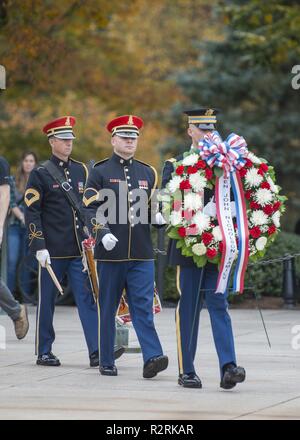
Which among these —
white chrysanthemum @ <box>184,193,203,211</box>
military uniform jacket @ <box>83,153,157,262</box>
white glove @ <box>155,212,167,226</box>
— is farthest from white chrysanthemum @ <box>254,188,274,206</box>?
military uniform jacket @ <box>83,153,157,262</box>

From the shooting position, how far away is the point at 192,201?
30.6 ft

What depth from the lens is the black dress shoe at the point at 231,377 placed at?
9.23 metres

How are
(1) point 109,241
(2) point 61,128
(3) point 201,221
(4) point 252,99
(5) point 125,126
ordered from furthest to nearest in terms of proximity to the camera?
(4) point 252,99, (2) point 61,128, (5) point 125,126, (1) point 109,241, (3) point 201,221

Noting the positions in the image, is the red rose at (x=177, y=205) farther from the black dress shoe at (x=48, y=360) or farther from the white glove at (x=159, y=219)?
the black dress shoe at (x=48, y=360)

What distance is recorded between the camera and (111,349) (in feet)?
33.6

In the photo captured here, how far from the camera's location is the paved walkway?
8242 mm

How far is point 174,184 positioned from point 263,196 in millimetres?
695

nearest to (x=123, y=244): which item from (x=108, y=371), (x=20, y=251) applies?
(x=108, y=371)

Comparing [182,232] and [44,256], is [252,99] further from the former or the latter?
[182,232]

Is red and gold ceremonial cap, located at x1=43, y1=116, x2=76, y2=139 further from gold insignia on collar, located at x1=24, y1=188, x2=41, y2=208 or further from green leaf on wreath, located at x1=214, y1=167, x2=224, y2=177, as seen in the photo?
green leaf on wreath, located at x1=214, y1=167, x2=224, y2=177

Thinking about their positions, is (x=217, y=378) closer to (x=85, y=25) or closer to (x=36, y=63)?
(x=36, y=63)

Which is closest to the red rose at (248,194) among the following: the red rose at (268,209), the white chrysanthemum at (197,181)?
the red rose at (268,209)

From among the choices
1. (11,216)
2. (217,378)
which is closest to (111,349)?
(217,378)

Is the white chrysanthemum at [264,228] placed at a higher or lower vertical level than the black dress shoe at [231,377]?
higher
